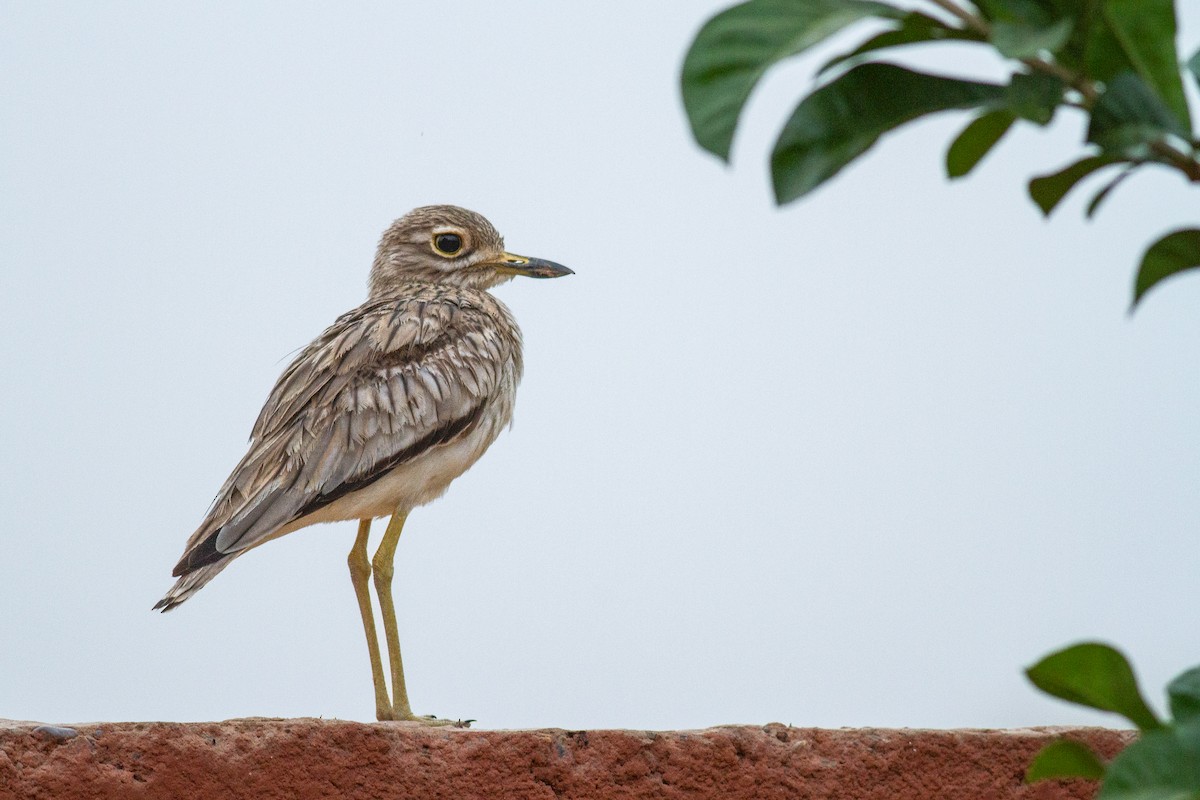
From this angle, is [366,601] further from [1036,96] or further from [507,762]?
[1036,96]

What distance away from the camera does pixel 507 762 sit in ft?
10.5

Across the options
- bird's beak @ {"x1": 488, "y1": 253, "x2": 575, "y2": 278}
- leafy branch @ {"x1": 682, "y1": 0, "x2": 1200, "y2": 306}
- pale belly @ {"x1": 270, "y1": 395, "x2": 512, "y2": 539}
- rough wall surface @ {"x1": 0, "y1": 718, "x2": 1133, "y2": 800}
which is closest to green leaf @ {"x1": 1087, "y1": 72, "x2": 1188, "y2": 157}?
leafy branch @ {"x1": 682, "y1": 0, "x2": 1200, "y2": 306}

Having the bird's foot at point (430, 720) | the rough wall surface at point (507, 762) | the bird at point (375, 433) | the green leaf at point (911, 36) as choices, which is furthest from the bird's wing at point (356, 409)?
the green leaf at point (911, 36)

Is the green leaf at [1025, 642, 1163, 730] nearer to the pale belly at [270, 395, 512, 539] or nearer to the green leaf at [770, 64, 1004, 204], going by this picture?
the green leaf at [770, 64, 1004, 204]

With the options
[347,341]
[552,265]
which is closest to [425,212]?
[552,265]

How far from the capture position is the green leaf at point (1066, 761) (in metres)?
1.13

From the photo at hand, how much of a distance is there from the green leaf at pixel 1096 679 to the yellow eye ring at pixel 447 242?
4.85 metres

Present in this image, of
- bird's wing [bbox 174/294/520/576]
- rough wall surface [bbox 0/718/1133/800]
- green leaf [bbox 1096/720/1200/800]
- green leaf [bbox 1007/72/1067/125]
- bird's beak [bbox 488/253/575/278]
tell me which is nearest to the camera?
green leaf [bbox 1096/720/1200/800]

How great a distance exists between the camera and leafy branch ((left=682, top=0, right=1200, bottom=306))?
108 cm

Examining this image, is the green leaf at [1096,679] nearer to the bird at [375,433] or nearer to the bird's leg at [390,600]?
the bird at [375,433]

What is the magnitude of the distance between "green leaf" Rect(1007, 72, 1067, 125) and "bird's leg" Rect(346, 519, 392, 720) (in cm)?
397

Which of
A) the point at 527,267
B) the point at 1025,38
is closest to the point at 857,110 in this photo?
the point at 1025,38

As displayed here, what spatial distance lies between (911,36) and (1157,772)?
24.6 inches

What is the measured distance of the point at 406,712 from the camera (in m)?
4.71
